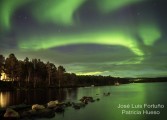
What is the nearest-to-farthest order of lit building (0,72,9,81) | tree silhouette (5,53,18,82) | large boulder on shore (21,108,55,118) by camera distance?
large boulder on shore (21,108,55,118)
tree silhouette (5,53,18,82)
lit building (0,72,9,81)

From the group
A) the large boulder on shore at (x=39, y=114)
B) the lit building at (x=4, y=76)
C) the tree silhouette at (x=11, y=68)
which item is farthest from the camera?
the lit building at (x=4, y=76)

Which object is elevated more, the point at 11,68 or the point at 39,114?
the point at 11,68

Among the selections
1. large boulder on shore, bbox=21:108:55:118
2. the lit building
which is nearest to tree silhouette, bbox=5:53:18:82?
the lit building

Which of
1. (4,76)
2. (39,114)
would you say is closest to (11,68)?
(4,76)

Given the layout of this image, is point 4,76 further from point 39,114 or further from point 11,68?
point 39,114

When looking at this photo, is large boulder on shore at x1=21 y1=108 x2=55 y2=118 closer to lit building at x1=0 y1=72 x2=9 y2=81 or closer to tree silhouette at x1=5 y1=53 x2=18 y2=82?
tree silhouette at x1=5 y1=53 x2=18 y2=82

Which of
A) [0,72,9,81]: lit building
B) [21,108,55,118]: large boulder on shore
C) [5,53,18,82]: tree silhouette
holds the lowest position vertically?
[21,108,55,118]: large boulder on shore

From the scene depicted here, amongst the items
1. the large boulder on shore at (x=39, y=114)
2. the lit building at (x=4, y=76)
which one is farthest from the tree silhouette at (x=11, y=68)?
the large boulder on shore at (x=39, y=114)

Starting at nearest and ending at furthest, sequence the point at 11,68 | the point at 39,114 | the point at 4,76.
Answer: the point at 39,114, the point at 11,68, the point at 4,76

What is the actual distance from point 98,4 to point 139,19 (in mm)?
942

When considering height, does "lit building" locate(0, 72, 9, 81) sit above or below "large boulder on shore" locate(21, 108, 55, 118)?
above

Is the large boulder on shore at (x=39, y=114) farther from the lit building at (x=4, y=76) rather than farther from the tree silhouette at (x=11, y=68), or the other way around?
the lit building at (x=4, y=76)

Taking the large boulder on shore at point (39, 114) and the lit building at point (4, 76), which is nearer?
the large boulder on shore at point (39, 114)

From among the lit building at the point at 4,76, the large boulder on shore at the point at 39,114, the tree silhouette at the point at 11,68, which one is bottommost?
the large boulder on shore at the point at 39,114
